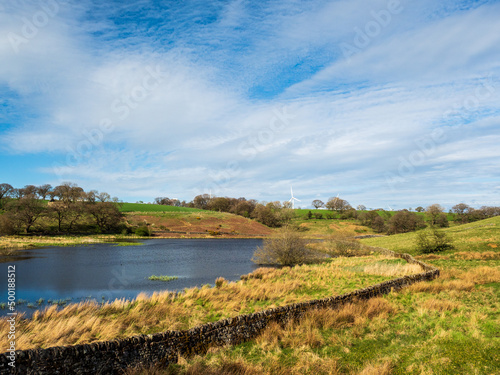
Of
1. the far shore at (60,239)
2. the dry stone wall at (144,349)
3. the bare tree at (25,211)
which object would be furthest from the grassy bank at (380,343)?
the bare tree at (25,211)

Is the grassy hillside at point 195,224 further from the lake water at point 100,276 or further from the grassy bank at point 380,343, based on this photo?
the grassy bank at point 380,343

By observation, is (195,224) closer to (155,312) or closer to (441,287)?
(441,287)

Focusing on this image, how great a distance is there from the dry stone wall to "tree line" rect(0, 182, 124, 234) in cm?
6686

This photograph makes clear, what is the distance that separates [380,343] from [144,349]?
286 inches

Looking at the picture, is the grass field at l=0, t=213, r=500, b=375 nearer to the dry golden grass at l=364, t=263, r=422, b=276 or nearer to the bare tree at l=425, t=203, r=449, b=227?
the dry golden grass at l=364, t=263, r=422, b=276

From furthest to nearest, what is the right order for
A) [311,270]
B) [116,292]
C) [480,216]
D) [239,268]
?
1. [480,216]
2. [239,268]
3. [311,270]
4. [116,292]

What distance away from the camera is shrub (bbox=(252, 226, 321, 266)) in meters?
34.8

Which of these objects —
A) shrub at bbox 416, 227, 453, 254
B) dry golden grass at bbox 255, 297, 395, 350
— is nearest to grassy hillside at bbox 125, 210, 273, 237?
shrub at bbox 416, 227, 453, 254

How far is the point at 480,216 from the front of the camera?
10050 cm

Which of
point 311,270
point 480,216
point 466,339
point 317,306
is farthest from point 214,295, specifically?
point 480,216

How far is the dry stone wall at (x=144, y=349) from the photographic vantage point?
5.76 m

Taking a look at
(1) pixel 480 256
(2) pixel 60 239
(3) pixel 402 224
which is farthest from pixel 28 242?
(3) pixel 402 224

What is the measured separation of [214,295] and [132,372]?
9163mm

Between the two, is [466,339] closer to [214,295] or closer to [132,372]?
[132,372]
